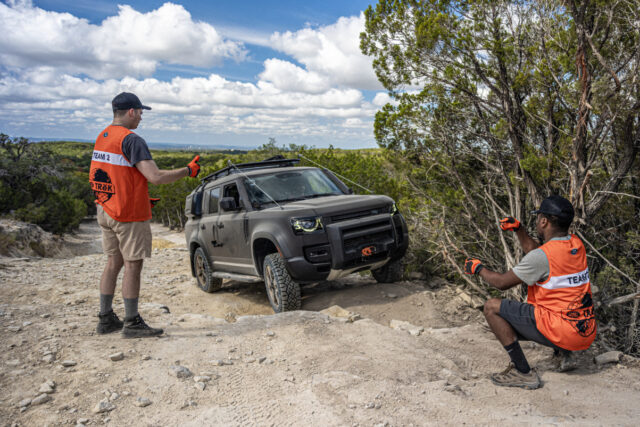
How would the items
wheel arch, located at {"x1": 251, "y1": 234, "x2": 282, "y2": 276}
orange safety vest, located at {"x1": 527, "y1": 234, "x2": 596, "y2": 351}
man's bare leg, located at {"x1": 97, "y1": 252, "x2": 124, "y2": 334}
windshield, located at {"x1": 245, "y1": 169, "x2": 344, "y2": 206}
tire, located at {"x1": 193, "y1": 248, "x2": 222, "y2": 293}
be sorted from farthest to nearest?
tire, located at {"x1": 193, "y1": 248, "x2": 222, "y2": 293} < windshield, located at {"x1": 245, "y1": 169, "x2": 344, "y2": 206} < wheel arch, located at {"x1": 251, "y1": 234, "x2": 282, "y2": 276} < man's bare leg, located at {"x1": 97, "y1": 252, "x2": 124, "y2": 334} < orange safety vest, located at {"x1": 527, "y1": 234, "x2": 596, "y2": 351}

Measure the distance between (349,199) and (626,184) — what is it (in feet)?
11.8

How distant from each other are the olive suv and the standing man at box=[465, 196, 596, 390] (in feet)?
7.43

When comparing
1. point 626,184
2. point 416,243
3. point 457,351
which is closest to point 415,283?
point 416,243

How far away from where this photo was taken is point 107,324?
15.3 feet

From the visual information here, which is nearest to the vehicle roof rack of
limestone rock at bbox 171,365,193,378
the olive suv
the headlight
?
the olive suv

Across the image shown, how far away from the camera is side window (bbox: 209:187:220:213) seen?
291 inches

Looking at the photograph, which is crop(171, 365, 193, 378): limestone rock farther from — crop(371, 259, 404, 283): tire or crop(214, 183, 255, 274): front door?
crop(371, 259, 404, 283): tire

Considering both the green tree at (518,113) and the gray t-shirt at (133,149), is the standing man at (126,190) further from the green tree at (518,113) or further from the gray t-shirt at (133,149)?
the green tree at (518,113)

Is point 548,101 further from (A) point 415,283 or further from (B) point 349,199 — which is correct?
(A) point 415,283

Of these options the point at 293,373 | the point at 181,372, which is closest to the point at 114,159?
the point at 181,372

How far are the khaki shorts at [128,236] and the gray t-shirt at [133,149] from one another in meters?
0.62

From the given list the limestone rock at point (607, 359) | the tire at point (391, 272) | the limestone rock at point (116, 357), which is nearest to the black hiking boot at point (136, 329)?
the limestone rock at point (116, 357)

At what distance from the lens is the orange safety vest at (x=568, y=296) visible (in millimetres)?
3406

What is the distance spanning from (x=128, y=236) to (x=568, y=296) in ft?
13.1
